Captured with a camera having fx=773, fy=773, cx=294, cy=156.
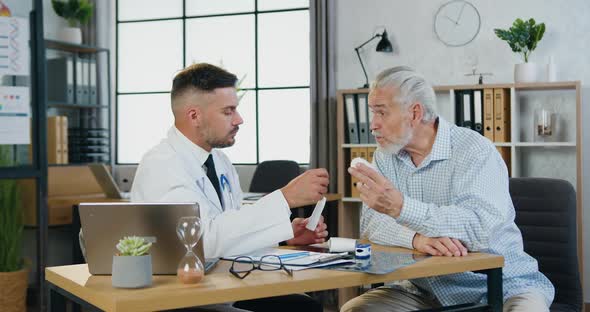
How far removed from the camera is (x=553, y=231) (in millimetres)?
2822

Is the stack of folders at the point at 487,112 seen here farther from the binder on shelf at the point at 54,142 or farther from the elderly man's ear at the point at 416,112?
the binder on shelf at the point at 54,142

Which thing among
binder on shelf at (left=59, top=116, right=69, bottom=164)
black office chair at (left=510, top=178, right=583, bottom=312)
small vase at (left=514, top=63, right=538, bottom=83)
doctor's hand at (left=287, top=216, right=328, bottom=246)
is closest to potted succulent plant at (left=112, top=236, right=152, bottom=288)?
doctor's hand at (left=287, top=216, right=328, bottom=246)

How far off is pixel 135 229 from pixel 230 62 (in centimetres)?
442

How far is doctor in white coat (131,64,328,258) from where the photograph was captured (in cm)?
213

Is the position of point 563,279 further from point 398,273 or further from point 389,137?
point 398,273

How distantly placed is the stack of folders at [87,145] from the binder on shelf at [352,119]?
2.05 m

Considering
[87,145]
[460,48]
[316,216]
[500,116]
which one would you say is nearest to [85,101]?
[87,145]

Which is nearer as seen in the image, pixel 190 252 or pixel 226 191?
pixel 190 252

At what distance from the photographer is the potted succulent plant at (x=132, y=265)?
169 cm

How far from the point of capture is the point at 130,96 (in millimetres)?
6469

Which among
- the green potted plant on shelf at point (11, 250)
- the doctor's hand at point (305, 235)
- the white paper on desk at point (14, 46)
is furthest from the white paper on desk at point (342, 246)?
the green potted plant on shelf at point (11, 250)

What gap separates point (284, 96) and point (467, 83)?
4.82 feet

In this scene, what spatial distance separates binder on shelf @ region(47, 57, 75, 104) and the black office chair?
12.9 ft

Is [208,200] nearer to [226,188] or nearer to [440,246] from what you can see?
[226,188]
